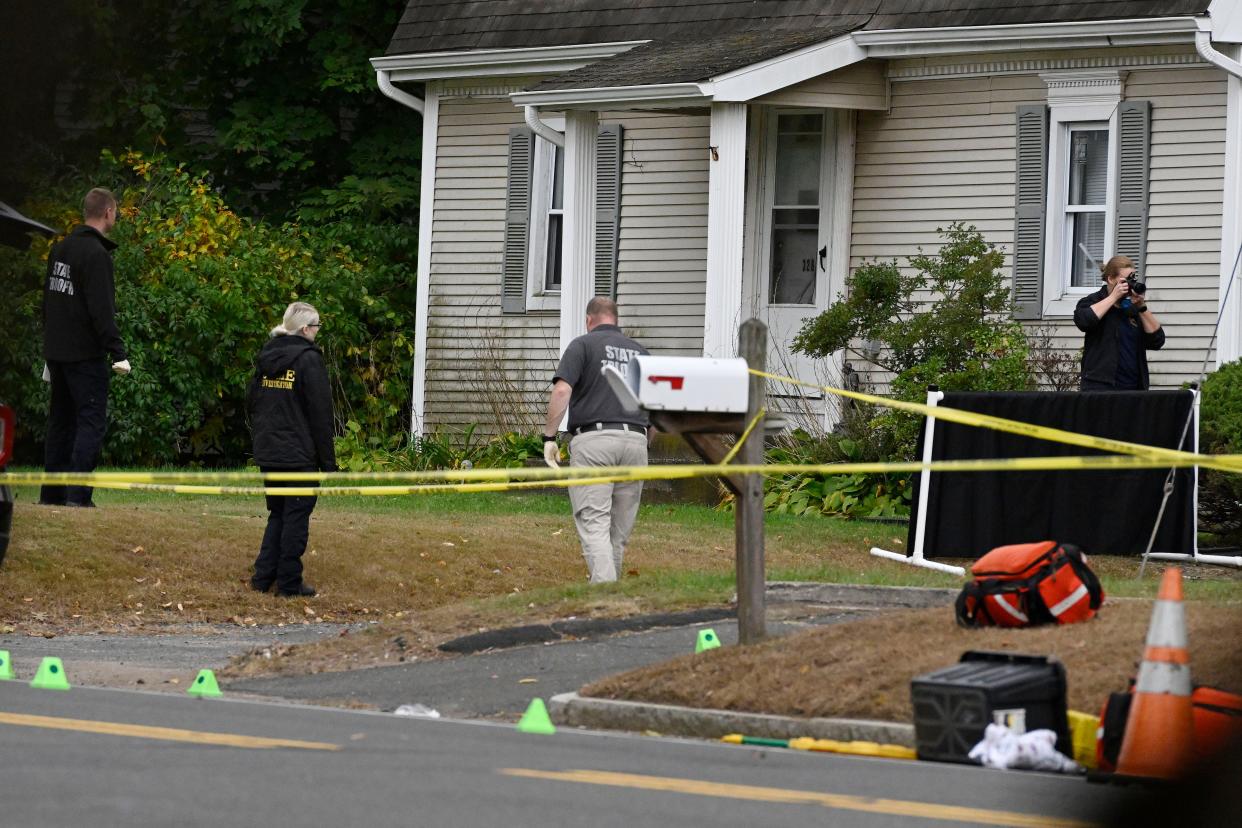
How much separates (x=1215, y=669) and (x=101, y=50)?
81.6 feet

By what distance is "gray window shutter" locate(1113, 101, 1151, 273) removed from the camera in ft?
64.7

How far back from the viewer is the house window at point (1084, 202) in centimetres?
2033

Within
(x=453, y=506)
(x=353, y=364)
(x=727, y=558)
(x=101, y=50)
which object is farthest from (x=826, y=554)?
(x=101, y=50)

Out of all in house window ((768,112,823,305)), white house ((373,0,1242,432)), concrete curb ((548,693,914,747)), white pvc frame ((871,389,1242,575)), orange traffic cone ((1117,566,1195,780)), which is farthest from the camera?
house window ((768,112,823,305))

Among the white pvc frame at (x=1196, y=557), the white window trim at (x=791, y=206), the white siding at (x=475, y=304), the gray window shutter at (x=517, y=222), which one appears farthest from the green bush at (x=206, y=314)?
the white pvc frame at (x=1196, y=557)

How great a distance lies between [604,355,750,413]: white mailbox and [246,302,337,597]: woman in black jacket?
13.8 feet

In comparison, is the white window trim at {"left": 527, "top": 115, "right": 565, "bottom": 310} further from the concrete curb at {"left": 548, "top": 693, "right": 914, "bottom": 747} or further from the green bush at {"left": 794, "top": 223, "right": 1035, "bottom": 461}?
the concrete curb at {"left": 548, "top": 693, "right": 914, "bottom": 747}

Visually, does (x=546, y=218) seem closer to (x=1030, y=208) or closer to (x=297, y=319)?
(x=1030, y=208)

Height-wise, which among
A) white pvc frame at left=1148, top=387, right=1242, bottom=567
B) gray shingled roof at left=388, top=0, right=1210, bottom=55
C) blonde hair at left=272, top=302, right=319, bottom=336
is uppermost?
gray shingled roof at left=388, top=0, right=1210, bottom=55

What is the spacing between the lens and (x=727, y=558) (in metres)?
16.0

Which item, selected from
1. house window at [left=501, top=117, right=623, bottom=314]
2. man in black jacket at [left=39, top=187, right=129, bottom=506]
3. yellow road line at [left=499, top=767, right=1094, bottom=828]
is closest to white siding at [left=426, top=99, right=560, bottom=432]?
house window at [left=501, top=117, right=623, bottom=314]

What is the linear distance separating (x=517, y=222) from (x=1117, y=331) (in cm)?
975

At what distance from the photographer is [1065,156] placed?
67.0ft

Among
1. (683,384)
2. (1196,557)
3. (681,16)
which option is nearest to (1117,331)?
(1196,557)
